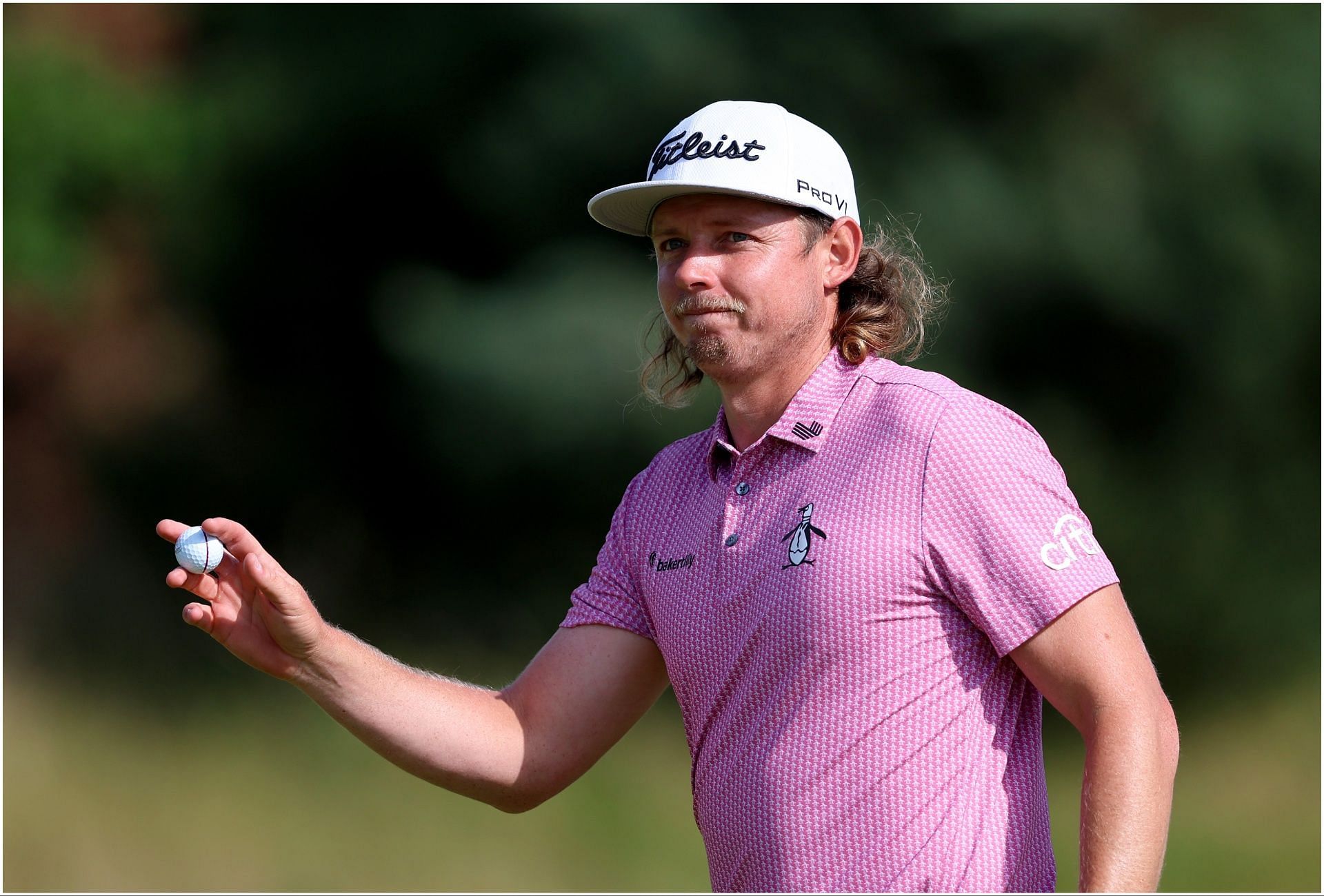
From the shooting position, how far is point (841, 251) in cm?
234

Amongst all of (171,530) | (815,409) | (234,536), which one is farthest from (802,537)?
(171,530)

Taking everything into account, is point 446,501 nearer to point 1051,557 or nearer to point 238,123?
point 238,123

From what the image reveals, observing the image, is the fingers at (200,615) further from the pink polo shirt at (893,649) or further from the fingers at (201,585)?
the pink polo shirt at (893,649)

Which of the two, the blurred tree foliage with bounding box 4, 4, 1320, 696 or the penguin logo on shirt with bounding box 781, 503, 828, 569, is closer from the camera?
the penguin logo on shirt with bounding box 781, 503, 828, 569

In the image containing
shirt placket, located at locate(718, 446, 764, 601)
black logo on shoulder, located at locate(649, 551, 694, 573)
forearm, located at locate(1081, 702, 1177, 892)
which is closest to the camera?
forearm, located at locate(1081, 702, 1177, 892)

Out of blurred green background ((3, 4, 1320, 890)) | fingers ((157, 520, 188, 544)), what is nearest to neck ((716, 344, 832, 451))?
fingers ((157, 520, 188, 544))

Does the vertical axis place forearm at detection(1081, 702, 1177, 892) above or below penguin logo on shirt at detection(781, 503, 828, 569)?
below

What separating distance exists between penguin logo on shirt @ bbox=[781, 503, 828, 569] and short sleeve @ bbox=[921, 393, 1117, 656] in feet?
0.53

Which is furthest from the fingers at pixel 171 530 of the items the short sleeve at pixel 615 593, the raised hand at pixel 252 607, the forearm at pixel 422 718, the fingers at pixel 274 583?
the short sleeve at pixel 615 593

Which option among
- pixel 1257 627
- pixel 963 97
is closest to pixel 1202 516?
pixel 1257 627

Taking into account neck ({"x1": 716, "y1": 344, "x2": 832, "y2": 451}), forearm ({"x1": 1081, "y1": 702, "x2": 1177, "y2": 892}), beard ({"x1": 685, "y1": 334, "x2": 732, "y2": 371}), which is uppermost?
beard ({"x1": 685, "y1": 334, "x2": 732, "y2": 371})

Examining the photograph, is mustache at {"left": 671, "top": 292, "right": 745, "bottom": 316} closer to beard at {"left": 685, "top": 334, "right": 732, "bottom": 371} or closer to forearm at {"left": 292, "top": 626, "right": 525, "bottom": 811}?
beard at {"left": 685, "top": 334, "right": 732, "bottom": 371}

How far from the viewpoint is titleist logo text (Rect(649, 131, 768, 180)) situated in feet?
7.25

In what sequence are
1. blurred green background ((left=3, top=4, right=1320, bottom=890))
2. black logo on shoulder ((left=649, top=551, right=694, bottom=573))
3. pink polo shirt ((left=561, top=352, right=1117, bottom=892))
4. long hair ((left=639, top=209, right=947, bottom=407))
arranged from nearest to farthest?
1. pink polo shirt ((left=561, top=352, right=1117, bottom=892))
2. black logo on shoulder ((left=649, top=551, right=694, bottom=573))
3. long hair ((left=639, top=209, right=947, bottom=407))
4. blurred green background ((left=3, top=4, right=1320, bottom=890))
